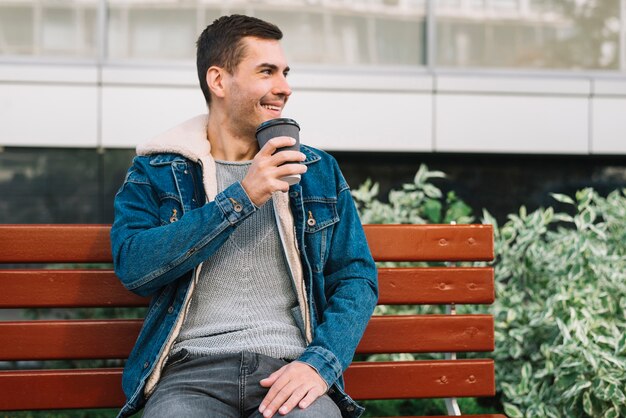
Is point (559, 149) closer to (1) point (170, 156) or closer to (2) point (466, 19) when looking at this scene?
(2) point (466, 19)

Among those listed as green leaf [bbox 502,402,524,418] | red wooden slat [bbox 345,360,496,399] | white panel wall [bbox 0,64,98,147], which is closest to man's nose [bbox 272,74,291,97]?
red wooden slat [bbox 345,360,496,399]

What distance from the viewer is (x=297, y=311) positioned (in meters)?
2.98

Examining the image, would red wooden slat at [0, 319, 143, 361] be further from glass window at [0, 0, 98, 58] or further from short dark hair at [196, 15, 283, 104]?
glass window at [0, 0, 98, 58]

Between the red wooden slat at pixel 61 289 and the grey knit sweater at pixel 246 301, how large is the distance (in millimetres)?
435

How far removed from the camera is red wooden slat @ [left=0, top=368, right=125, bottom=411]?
127 inches

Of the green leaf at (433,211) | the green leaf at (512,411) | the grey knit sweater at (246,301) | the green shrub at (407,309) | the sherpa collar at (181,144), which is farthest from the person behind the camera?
the green leaf at (433,211)

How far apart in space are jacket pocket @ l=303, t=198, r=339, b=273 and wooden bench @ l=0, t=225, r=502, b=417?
1.27 ft

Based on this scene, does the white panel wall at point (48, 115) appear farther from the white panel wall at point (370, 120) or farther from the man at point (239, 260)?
the man at point (239, 260)

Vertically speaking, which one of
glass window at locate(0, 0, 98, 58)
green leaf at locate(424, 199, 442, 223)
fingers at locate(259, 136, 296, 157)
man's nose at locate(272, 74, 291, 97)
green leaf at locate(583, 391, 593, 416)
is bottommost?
green leaf at locate(583, 391, 593, 416)

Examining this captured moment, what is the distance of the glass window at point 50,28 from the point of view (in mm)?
6422

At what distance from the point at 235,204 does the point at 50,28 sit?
13.8 ft

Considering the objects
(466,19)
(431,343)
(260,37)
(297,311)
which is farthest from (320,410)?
(466,19)

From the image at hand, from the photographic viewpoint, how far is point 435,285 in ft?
11.5

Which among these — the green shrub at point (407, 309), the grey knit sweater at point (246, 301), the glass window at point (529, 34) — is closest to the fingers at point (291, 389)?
the grey knit sweater at point (246, 301)
